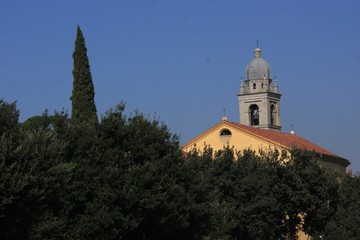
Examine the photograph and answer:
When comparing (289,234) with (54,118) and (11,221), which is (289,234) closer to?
(54,118)

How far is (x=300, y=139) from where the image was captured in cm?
10762

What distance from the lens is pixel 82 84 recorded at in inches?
1838

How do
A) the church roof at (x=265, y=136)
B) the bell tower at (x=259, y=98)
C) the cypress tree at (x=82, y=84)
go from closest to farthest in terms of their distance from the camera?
the cypress tree at (x=82, y=84), the church roof at (x=265, y=136), the bell tower at (x=259, y=98)

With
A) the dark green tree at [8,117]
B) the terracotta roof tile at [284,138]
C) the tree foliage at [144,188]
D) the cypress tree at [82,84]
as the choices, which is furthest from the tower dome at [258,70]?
the dark green tree at [8,117]

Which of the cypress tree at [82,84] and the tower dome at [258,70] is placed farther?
the tower dome at [258,70]

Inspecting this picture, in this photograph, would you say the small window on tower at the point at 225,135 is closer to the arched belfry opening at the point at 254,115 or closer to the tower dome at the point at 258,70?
the arched belfry opening at the point at 254,115

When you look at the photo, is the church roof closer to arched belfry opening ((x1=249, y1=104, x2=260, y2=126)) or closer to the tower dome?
arched belfry opening ((x1=249, y1=104, x2=260, y2=126))

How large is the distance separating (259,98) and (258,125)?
3769 mm

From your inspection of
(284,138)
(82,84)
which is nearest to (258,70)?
(284,138)

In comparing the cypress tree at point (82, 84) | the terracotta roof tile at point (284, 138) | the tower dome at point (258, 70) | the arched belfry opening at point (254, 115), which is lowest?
the cypress tree at point (82, 84)

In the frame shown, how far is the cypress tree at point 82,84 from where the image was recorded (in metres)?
46.2

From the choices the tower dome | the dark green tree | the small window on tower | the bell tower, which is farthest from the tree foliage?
the tower dome

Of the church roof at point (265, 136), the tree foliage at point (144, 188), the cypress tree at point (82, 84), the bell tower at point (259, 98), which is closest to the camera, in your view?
the tree foliage at point (144, 188)

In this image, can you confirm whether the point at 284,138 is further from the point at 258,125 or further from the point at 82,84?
the point at 82,84
